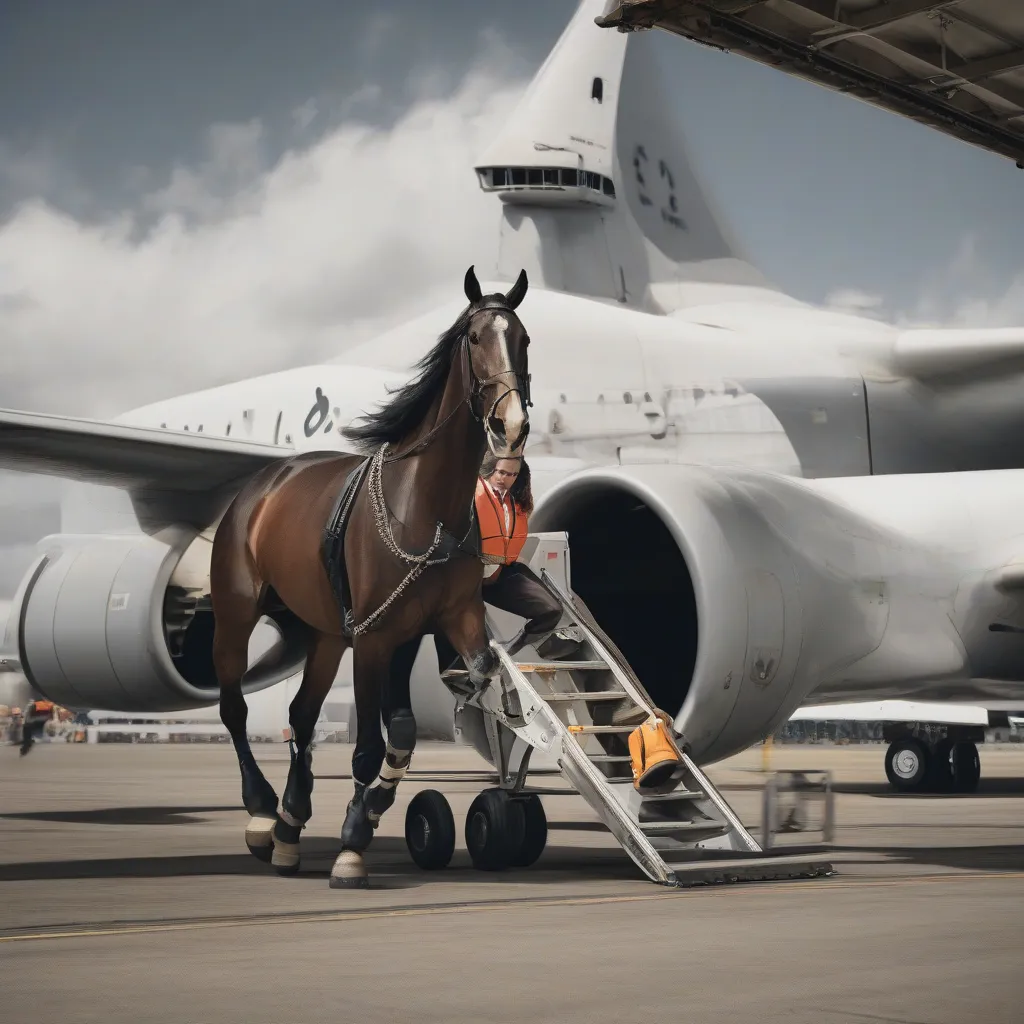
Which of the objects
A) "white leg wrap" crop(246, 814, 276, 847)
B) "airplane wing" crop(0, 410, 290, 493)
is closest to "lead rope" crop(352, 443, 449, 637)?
"white leg wrap" crop(246, 814, 276, 847)

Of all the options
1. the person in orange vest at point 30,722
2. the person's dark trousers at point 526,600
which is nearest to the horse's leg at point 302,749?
the person's dark trousers at point 526,600

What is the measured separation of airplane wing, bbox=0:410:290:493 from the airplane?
2cm

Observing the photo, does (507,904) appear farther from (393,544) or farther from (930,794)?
(930,794)

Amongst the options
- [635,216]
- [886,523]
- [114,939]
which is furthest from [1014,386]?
[114,939]

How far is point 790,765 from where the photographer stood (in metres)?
27.4

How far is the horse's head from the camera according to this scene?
741 centimetres

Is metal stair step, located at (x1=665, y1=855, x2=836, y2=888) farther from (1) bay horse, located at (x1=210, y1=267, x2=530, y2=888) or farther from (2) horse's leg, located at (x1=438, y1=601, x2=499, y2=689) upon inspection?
(1) bay horse, located at (x1=210, y1=267, x2=530, y2=888)

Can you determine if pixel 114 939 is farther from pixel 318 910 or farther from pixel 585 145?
pixel 585 145

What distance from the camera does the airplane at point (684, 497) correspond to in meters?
9.69

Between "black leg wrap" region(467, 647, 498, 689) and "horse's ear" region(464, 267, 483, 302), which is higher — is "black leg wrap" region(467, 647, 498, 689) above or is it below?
below

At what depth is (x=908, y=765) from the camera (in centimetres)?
1820

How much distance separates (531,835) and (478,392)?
2.56 m

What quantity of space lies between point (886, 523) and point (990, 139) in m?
3.52

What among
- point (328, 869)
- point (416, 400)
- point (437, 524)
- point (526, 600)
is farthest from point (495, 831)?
point (416, 400)
